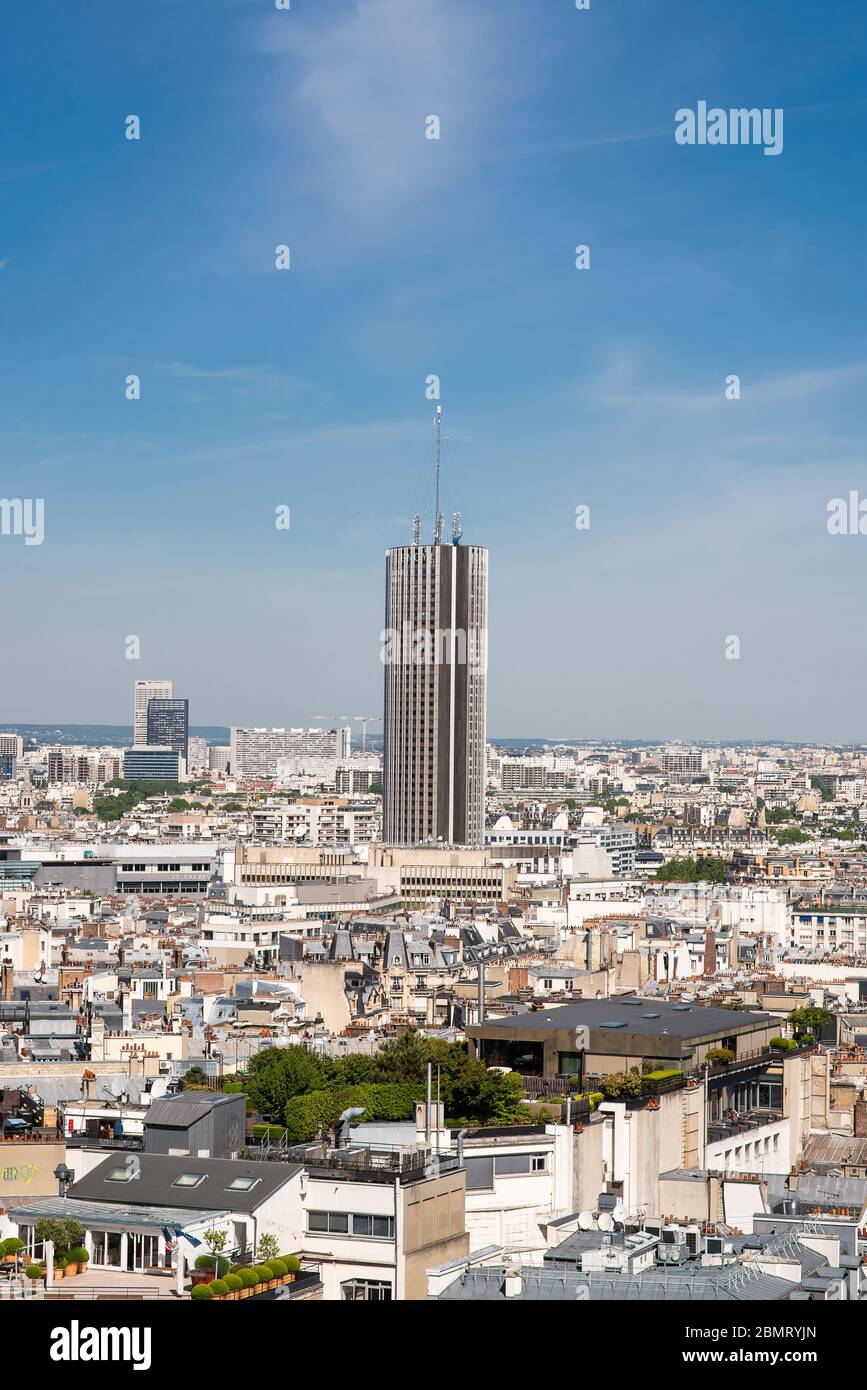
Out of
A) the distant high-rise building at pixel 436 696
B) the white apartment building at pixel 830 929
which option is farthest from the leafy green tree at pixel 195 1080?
the distant high-rise building at pixel 436 696

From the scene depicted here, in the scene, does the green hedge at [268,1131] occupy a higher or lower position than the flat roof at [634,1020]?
lower

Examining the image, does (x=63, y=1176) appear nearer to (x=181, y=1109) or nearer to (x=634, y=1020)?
(x=181, y=1109)

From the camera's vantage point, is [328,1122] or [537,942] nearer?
[328,1122]

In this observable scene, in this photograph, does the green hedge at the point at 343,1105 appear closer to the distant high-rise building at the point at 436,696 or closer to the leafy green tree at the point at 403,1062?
the leafy green tree at the point at 403,1062

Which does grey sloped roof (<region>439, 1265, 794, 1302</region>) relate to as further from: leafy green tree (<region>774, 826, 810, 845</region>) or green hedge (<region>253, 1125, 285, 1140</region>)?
leafy green tree (<region>774, 826, 810, 845</region>)

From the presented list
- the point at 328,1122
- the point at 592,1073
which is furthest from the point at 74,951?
the point at 328,1122
